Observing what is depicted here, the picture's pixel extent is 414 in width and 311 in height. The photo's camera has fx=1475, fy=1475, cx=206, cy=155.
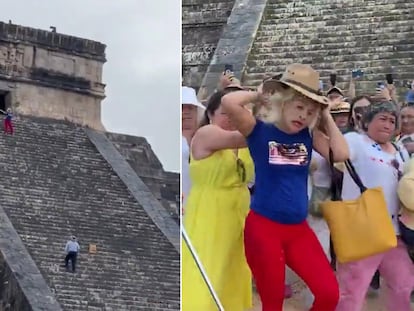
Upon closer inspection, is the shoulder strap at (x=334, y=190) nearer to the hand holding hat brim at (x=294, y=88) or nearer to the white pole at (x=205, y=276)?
the hand holding hat brim at (x=294, y=88)

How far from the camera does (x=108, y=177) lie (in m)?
16.7

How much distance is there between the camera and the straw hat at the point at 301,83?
4.98 meters

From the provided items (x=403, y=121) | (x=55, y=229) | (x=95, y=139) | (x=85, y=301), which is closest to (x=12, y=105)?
(x=95, y=139)

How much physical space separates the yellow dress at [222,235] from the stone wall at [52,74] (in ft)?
43.7

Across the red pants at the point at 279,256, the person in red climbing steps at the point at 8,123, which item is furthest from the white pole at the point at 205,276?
the person in red climbing steps at the point at 8,123

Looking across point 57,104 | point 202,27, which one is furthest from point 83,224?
point 202,27

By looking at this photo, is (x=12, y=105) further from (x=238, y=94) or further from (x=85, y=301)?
(x=238, y=94)

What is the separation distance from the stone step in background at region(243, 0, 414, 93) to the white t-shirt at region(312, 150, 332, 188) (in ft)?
5.68

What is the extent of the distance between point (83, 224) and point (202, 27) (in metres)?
6.75

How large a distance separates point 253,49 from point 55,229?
7.23m

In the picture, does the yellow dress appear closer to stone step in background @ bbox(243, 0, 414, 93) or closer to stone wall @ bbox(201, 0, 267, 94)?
stone step in background @ bbox(243, 0, 414, 93)

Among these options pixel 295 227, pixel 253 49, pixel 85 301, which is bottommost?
pixel 85 301

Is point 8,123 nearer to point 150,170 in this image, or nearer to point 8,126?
point 8,126

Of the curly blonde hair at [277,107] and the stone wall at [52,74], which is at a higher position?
the stone wall at [52,74]
